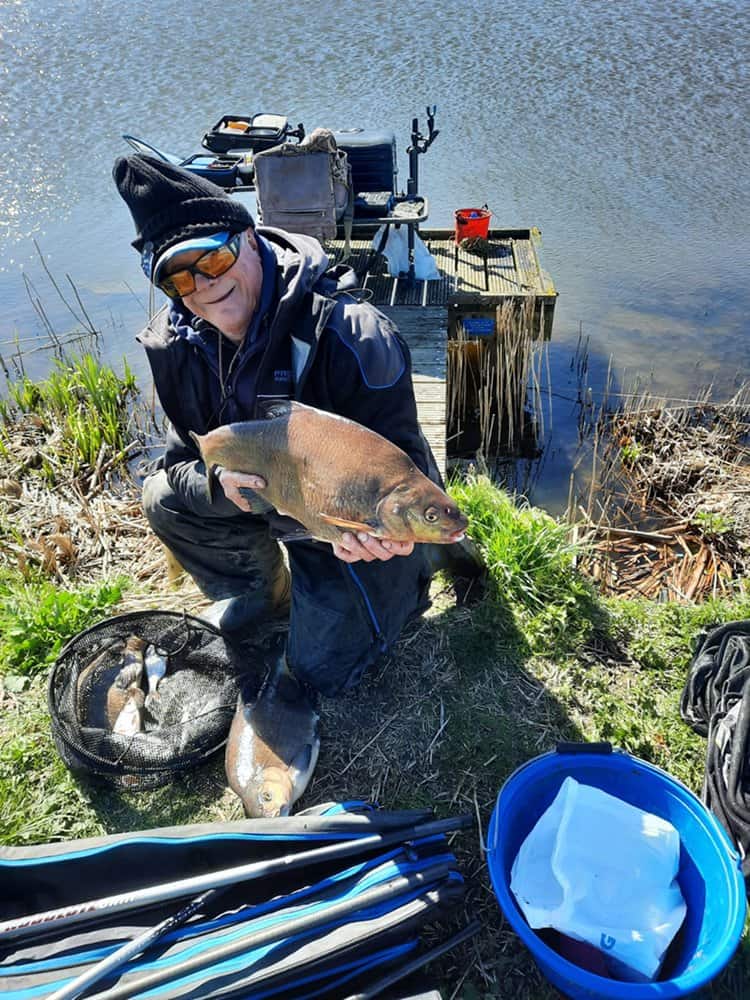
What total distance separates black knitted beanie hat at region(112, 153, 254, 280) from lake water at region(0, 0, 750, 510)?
390 centimetres

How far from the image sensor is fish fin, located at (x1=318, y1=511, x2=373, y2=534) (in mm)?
2076

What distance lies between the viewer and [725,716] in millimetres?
2486

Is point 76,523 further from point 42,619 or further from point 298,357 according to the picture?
point 298,357

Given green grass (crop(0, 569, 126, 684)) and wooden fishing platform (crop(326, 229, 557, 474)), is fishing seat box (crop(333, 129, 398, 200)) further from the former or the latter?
green grass (crop(0, 569, 126, 684))

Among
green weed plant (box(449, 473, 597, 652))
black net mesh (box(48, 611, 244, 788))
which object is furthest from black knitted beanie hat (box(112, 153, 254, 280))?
green weed plant (box(449, 473, 597, 652))

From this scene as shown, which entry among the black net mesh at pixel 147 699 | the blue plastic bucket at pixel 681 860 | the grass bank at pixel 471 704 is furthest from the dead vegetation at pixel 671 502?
the black net mesh at pixel 147 699

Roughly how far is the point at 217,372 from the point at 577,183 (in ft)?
28.3

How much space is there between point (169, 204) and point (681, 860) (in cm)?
256

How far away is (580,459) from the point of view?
593 cm

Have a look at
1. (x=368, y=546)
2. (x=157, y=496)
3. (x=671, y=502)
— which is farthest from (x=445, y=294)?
(x=368, y=546)

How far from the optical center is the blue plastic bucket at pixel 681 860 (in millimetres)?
1813

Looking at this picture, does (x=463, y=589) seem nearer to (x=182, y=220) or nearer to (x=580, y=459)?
(x=182, y=220)

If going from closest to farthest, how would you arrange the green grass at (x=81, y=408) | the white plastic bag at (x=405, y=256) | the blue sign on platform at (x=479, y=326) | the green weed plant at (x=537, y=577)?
the green weed plant at (x=537, y=577) → the green grass at (x=81, y=408) → the blue sign on platform at (x=479, y=326) → the white plastic bag at (x=405, y=256)

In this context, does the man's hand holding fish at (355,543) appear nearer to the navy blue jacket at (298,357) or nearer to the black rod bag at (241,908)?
the navy blue jacket at (298,357)
